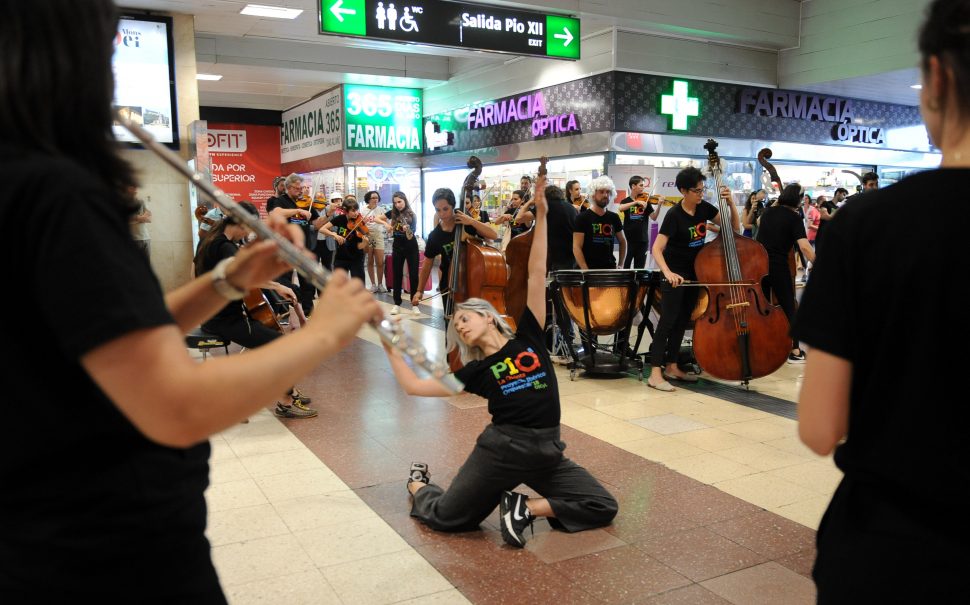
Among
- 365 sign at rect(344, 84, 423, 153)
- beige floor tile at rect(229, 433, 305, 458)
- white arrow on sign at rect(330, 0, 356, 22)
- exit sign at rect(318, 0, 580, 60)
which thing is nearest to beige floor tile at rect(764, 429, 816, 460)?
beige floor tile at rect(229, 433, 305, 458)

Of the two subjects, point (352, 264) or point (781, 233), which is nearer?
point (781, 233)

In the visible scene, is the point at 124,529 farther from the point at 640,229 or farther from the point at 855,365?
the point at 640,229

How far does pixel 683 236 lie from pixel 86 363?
18.7ft

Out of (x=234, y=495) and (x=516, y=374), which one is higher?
(x=516, y=374)

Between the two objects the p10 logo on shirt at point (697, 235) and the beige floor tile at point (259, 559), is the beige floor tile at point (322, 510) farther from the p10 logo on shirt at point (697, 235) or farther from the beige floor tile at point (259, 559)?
the p10 logo on shirt at point (697, 235)

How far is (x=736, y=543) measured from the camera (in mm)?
3289

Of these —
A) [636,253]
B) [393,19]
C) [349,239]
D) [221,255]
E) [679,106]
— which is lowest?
[636,253]

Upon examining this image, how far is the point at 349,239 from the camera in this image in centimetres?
969

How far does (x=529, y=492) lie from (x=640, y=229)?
5.20m

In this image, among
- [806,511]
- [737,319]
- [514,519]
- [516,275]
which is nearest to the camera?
[514,519]

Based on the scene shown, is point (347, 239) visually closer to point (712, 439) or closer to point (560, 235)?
point (560, 235)

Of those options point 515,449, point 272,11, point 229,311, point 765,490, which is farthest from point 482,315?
point 272,11

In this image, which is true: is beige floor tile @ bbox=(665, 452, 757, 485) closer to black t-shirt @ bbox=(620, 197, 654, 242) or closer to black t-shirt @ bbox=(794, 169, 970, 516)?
black t-shirt @ bbox=(794, 169, 970, 516)

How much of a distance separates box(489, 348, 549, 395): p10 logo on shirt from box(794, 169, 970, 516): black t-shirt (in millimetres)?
2240
